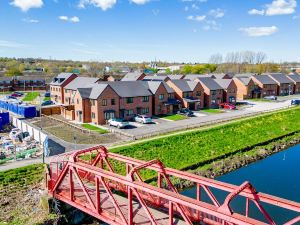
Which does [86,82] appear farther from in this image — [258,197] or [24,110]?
[258,197]

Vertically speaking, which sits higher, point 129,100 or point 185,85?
point 185,85

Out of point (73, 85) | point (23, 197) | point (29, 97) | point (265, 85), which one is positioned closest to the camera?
point (23, 197)

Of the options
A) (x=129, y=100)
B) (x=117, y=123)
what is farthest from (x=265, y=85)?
(x=117, y=123)

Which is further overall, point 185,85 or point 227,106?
point 227,106

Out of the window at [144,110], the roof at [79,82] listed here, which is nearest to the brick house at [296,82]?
the window at [144,110]

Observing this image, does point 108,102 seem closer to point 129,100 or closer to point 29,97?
point 129,100

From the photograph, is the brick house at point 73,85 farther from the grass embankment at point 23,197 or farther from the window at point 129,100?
the grass embankment at point 23,197

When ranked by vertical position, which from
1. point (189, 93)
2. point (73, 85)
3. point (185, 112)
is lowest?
point (185, 112)
